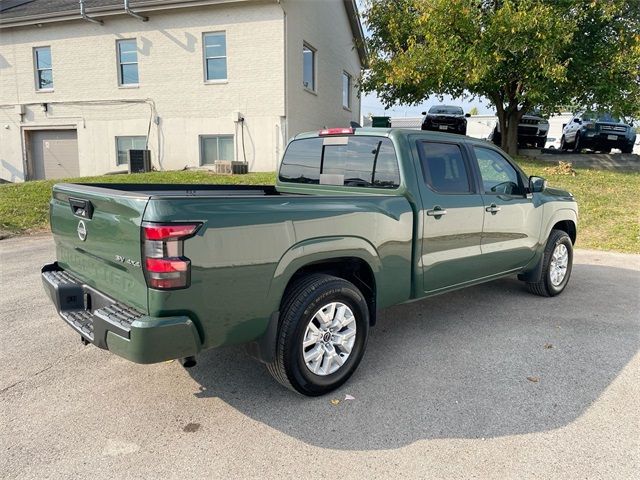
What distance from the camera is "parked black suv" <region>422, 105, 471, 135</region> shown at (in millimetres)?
19766

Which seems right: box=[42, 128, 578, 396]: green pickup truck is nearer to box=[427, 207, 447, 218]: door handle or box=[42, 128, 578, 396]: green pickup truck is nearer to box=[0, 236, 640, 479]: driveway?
box=[427, 207, 447, 218]: door handle

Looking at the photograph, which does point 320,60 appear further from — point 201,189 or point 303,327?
point 303,327

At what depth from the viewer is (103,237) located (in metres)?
2.80

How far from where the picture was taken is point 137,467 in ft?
8.09

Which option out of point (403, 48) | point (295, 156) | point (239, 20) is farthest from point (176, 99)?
point (295, 156)

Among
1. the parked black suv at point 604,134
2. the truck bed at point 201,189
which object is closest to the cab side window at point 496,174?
the truck bed at point 201,189

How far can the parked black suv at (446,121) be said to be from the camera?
1977 cm

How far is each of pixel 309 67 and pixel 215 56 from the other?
3623 millimetres

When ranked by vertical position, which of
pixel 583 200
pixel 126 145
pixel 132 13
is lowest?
pixel 583 200

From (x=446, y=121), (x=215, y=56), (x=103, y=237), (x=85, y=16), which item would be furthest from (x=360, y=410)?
(x=446, y=121)

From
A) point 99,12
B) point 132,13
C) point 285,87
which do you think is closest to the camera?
point 285,87

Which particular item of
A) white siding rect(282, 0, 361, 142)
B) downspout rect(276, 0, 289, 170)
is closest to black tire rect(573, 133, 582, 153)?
white siding rect(282, 0, 361, 142)

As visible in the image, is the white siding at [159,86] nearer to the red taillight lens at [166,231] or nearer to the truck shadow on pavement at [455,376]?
the truck shadow on pavement at [455,376]

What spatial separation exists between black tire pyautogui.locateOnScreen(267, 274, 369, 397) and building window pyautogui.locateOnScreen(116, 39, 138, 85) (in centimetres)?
1604
